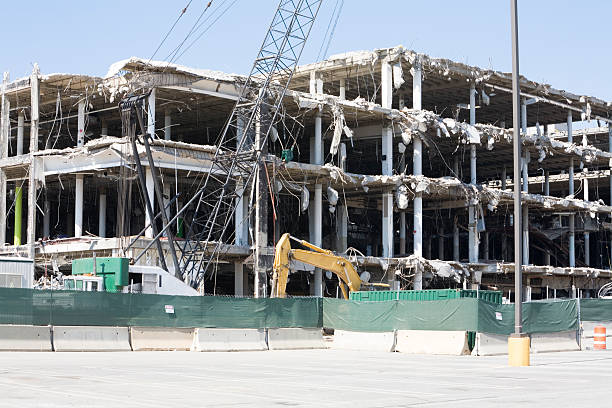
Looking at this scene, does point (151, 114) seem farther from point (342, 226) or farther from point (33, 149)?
point (342, 226)

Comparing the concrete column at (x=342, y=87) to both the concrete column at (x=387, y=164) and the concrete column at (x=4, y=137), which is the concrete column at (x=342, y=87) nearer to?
the concrete column at (x=387, y=164)

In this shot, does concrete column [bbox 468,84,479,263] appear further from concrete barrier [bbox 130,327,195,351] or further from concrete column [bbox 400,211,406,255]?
concrete barrier [bbox 130,327,195,351]

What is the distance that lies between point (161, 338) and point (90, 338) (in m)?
3.10

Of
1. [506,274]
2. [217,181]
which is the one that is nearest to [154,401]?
[217,181]

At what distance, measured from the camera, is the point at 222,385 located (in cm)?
1894

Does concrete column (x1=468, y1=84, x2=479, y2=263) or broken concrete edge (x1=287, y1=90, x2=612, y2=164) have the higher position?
broken concrete edge (x1=287, y1=90, x2=612, y2=164)

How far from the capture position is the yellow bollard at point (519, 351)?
26.7 meters

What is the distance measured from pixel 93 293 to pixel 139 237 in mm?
17499

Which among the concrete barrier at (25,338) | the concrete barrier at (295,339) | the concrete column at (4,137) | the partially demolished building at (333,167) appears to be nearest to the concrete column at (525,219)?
the partially demolished building at (333,167)

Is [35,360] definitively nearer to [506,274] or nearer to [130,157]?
[130,157]

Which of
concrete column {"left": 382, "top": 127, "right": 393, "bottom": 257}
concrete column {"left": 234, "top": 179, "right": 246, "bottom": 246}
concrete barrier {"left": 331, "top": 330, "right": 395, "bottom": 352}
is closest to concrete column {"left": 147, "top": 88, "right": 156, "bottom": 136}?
concrete column {"left": 234, "top": 179, "right": 246, "bottom": 246}

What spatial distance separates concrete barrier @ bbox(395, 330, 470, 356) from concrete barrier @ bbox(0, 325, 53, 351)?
13791 millimetres

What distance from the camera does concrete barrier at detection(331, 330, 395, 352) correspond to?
37.2 meters

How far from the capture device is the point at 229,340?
122 feet
